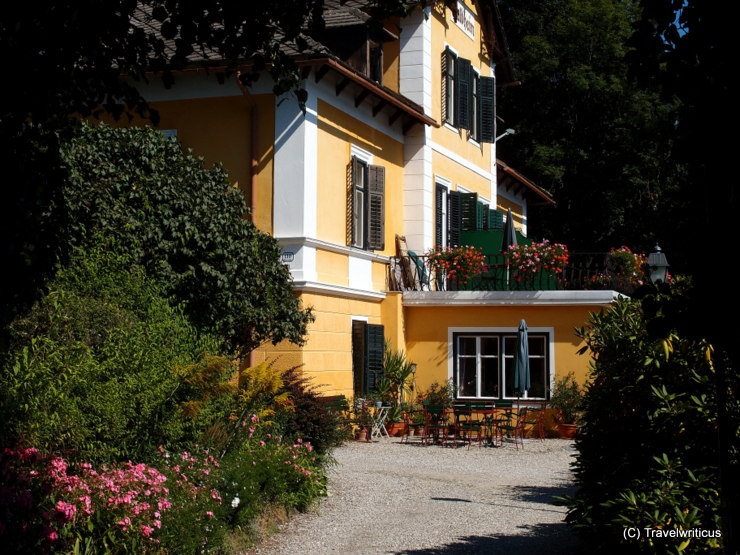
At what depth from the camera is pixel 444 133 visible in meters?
22.0

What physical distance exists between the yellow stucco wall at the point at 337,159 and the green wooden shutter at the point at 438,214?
1845 millimetres

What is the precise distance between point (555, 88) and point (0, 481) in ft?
98.4

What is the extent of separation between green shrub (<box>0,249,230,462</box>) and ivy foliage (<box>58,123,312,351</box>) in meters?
1.27

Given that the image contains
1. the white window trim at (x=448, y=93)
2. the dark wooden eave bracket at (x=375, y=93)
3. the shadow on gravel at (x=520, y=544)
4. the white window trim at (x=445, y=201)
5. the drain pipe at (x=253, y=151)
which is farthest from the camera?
the white window trim at (x=448, y=93)

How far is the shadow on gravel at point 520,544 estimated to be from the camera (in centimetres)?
838

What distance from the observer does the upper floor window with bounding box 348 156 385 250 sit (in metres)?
18.3

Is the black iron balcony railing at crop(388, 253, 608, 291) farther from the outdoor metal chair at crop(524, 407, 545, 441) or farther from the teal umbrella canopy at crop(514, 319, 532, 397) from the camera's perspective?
the outdoor metal chair at crop(524, 407, 545, 441)

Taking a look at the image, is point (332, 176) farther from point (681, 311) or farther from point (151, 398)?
point (681, 311)

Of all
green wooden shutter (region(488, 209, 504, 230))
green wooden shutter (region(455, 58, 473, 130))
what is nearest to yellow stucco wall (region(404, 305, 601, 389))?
green wooden shutter (region(488, 209, 504, 230))

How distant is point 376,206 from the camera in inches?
747

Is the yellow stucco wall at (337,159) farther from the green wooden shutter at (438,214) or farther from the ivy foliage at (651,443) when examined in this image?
the ivy foliage at (651,443)

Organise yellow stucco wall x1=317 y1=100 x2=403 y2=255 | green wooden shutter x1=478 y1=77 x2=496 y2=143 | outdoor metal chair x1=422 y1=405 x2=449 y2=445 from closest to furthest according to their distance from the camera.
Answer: yellow stucco wall x1=317 y1=100 x2=403 y2=255 → outdoor metal chair x1=422 y1=405 x2=449 y2=445 → green wooden shutter x1=478 y1=77 x2=496 y2=143

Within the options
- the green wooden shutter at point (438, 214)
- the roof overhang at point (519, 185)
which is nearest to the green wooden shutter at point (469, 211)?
the green wooden shutter at point (438, 214)

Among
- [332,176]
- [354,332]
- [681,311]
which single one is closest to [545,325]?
[354,332]
